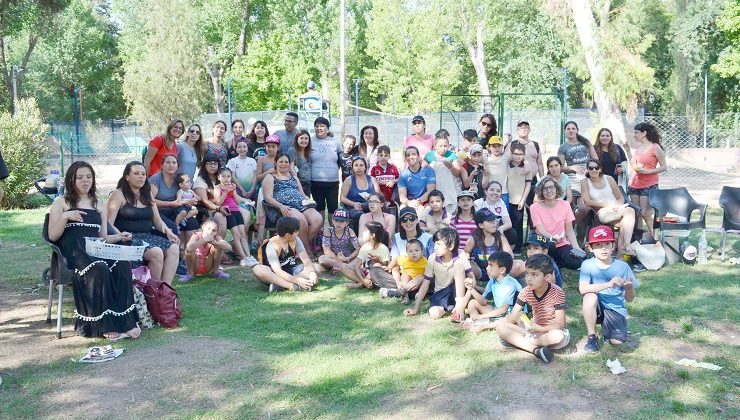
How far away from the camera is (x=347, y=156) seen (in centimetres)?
909

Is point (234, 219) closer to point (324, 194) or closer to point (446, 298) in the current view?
point (324, 194)

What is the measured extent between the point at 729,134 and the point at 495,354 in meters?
22.5

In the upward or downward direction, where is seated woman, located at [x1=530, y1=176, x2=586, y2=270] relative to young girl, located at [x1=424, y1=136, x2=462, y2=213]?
downward

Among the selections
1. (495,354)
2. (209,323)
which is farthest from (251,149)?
(495,354)

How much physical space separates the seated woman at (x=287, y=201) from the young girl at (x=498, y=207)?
1907 mm

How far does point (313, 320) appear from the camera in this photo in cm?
605

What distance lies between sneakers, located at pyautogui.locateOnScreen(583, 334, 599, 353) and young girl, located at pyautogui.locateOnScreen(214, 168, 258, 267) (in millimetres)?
3909

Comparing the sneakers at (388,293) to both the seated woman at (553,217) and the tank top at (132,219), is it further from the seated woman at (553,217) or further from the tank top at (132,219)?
the tank top at (132,219)

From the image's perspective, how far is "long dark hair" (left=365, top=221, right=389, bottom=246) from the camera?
23.1ft

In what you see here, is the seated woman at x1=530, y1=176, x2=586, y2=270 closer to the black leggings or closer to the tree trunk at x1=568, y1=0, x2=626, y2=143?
the black leggings

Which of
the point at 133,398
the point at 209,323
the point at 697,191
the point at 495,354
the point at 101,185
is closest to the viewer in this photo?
the point at 133,398

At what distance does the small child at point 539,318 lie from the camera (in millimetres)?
5094

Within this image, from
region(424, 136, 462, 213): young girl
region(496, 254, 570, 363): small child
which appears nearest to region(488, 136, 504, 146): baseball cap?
region(424, 136, 462, 213): young girl

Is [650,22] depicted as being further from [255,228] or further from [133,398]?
[133,398]
